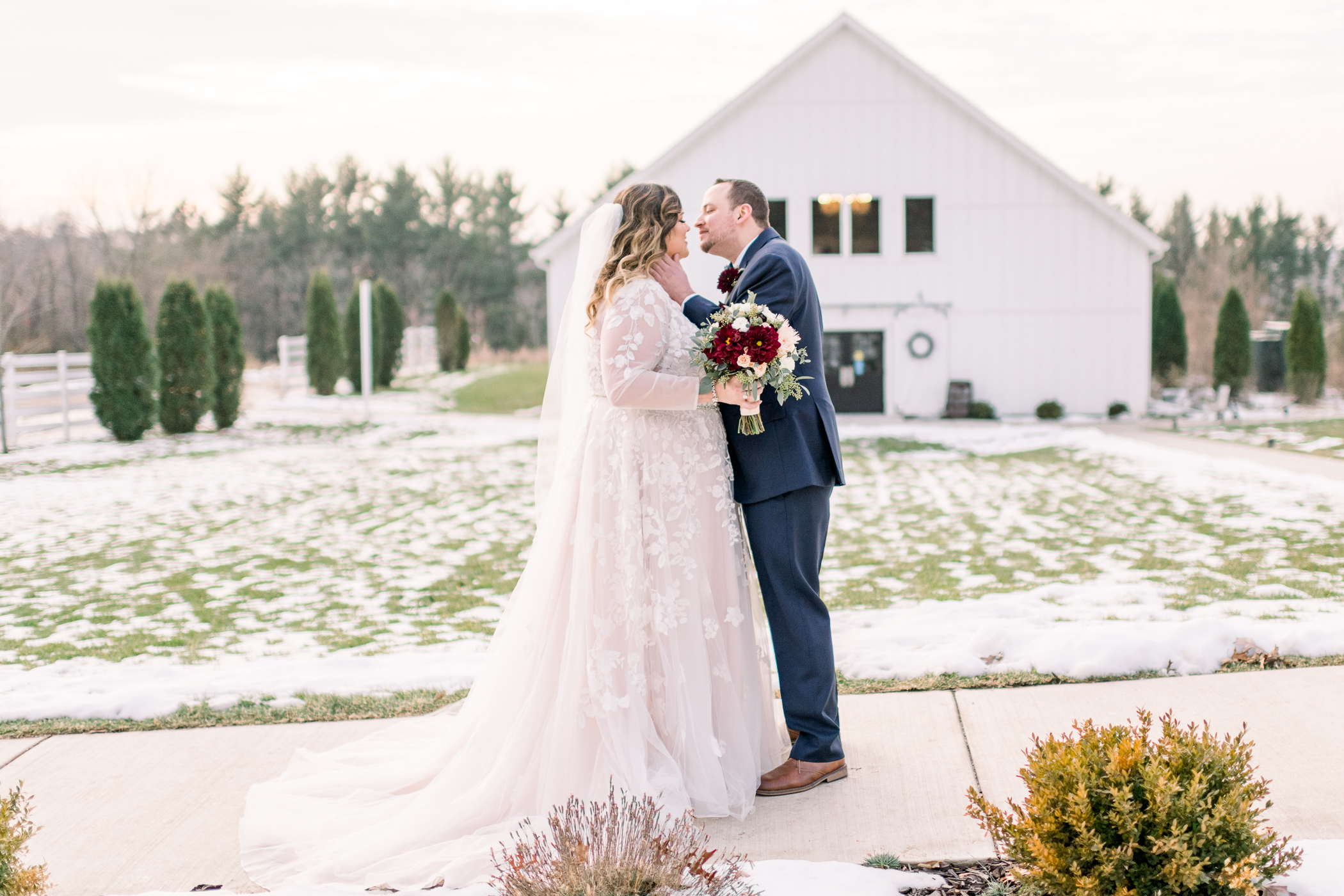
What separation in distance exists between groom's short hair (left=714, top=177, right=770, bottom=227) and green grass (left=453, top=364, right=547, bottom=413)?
55.4 feet

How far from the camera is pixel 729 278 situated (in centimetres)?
376

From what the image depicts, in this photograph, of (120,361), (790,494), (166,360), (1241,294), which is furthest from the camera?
(1241,294)

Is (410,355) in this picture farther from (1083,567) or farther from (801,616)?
(801,616)

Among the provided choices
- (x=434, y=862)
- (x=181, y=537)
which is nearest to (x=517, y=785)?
(x=434, y=862)

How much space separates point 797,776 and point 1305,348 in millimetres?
26005

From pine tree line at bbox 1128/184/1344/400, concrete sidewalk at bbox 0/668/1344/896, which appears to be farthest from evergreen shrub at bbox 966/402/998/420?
concrete sidewalk at bbox 0/668/1344/896

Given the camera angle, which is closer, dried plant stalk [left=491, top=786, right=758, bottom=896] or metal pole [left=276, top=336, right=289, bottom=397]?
dried plant stalk [left=491, top=786, right=758, bottom=896]

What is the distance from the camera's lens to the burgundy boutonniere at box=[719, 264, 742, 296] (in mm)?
3732

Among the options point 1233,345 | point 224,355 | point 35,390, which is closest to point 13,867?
point 35,390

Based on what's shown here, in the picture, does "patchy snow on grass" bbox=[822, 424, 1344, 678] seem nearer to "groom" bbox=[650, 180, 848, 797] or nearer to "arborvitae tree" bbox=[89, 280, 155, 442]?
"groom" bbox=[650, 180, 848, 797]

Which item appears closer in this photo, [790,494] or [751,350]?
[751,350]

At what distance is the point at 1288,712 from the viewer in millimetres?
3891

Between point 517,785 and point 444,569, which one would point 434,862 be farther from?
point 444,569

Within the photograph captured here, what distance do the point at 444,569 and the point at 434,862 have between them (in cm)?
474
